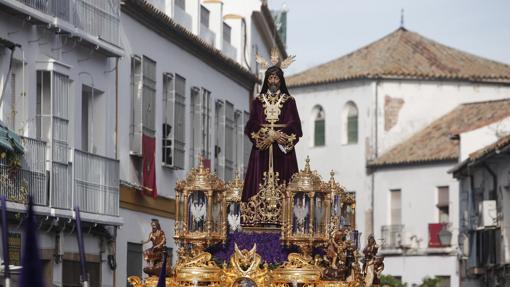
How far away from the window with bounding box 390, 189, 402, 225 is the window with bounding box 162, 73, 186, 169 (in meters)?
26.6

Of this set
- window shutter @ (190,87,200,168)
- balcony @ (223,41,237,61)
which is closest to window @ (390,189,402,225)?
balcony @ (223,41,237,61)

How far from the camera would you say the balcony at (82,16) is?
79.7 ft

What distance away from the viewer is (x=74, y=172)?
25.5 m

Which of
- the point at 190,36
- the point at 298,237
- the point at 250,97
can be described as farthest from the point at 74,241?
the point at 250,97

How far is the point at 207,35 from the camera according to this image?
3706cm

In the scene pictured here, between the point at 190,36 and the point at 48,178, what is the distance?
10.1m

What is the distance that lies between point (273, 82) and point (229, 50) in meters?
23.3

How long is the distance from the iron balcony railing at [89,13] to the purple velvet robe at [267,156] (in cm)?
851

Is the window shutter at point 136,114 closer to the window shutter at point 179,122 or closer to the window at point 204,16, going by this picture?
the window shutter at point 179,122

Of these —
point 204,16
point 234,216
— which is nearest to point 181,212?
point 234,216

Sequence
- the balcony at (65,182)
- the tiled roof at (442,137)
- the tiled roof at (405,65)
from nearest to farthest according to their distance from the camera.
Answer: the balcony at (65,182) < the tiled roof at (442,137) < the tiled roof at (405,65)

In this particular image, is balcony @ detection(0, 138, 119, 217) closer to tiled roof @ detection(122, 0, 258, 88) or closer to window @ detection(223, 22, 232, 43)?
tiled roof @ detection(122, 0, 258, 88)

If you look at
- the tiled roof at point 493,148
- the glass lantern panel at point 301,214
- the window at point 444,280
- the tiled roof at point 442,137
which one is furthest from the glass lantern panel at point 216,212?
the window at point 444,280

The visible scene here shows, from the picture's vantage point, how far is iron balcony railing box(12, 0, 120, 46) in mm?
25047
